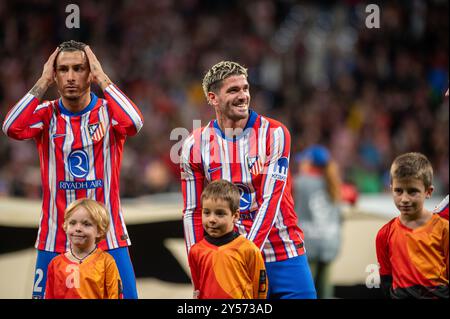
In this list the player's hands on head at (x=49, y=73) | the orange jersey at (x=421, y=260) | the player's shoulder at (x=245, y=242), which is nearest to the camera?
the orange jersey at (x=421, y=260)

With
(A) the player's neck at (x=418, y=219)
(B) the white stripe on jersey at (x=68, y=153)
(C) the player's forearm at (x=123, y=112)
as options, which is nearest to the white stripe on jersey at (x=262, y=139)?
(C) the player's forearm at (x=123, y=112)

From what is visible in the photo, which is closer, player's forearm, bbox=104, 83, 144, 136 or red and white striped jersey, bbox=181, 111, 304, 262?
red and white striped jersey, bbox=181, 111, 304, 262

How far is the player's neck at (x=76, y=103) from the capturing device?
14.5 feet

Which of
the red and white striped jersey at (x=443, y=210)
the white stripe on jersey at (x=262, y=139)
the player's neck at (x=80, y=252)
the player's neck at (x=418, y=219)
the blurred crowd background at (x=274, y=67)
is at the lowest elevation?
the player's neck at (x=80, y=252)

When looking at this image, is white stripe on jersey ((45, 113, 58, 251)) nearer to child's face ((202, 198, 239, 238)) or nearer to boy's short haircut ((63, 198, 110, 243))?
boy's short haircut ((63, 198, 110, 243))

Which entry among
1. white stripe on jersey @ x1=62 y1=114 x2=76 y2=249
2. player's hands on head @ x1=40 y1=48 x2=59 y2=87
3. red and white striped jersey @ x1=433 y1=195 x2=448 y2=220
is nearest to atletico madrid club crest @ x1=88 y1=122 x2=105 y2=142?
white stripe on jersey @ x1=62 y1=114 x2=76 y2=249

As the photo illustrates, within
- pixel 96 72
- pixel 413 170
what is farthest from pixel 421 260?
pixel 96 72

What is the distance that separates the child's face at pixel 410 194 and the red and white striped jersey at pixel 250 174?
2.10 ft

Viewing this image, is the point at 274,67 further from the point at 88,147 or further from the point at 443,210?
the point at 443,210

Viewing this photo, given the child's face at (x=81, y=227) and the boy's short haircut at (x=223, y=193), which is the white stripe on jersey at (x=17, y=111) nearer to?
the child's face at (x=81, y=227)

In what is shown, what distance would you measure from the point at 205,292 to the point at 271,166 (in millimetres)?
789

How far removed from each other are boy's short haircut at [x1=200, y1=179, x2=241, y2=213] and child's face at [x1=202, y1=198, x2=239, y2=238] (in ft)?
0.06

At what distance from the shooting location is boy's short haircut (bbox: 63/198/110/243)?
4035 mm
